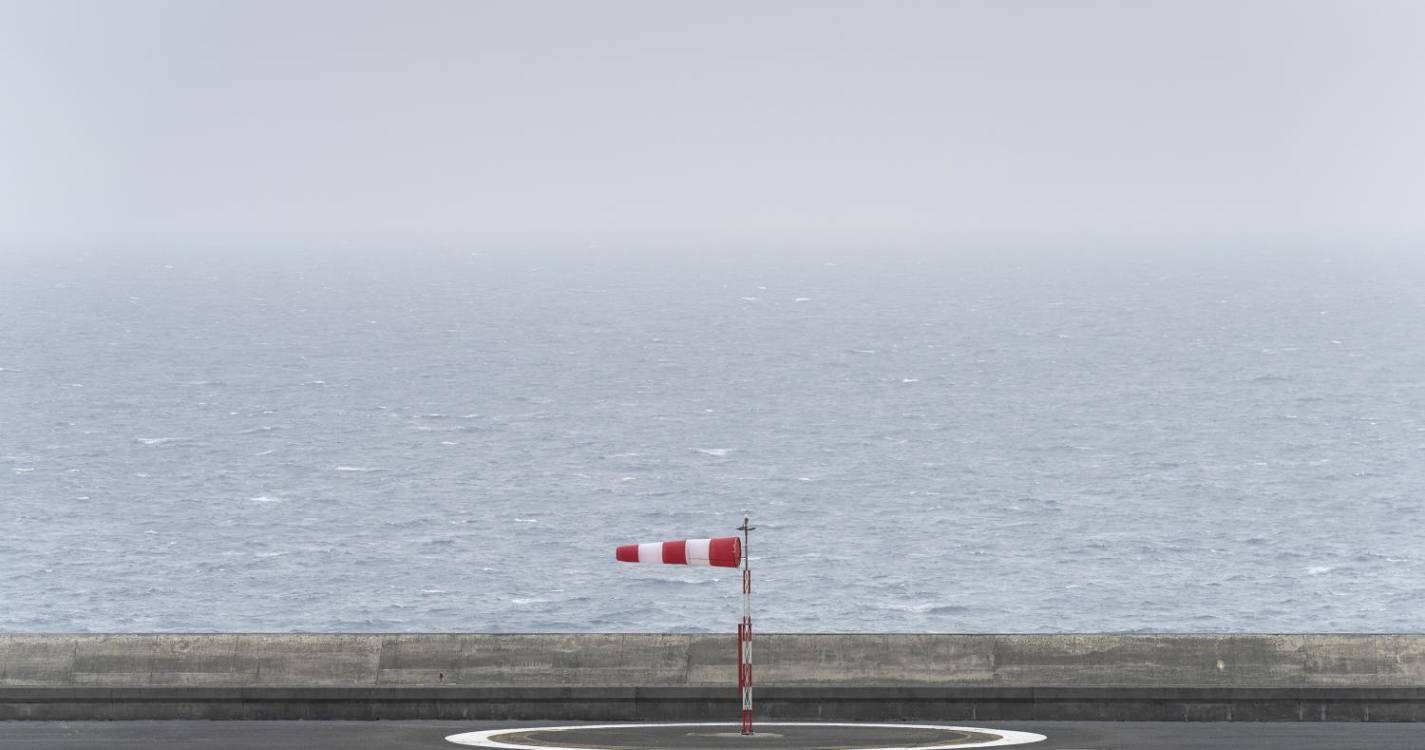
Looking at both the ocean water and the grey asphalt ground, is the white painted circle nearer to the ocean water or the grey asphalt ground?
the grey asphalt ground

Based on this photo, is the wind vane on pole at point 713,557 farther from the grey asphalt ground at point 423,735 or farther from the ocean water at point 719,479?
the ocean water at point 719,479

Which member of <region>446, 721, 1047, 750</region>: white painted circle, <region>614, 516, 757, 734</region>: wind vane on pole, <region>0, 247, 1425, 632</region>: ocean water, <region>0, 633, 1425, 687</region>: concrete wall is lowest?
<region>0, 247, 1425, 632</region>: ocean water

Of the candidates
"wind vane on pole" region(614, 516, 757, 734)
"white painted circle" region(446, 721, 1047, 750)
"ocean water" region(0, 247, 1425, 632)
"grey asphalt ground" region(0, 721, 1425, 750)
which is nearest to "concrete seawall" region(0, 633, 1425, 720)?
"grey asphalt ground" region(0, 721, 1425, 750)

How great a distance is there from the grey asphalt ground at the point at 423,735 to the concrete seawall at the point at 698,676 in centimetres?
29

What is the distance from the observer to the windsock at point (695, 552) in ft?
52.0

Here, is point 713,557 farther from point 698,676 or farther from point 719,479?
point 719,479

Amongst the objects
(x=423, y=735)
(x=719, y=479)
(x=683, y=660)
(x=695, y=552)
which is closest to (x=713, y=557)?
(x=695, y=552)

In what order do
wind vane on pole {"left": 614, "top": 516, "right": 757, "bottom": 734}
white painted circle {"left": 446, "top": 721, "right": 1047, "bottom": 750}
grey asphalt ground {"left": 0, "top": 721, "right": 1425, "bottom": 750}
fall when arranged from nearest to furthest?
wind vane on pole {"left": 614, "top": 516, "right": 757, "bottom": 734}, white painted circle {"left": 446, "top": 721, "right": 1047, "bottom": 750}, grey asphalt ground {"left": 0, "top": 721, "right": 1425, "bottom": 750}

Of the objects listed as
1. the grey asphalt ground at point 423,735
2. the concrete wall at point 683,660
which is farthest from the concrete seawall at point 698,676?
the grey asphalt ground at point 423,735

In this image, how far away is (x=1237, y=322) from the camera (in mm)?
151625

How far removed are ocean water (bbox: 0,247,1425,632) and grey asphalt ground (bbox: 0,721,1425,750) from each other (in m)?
31.8

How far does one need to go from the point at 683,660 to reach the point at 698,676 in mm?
211

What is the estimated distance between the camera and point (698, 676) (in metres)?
18.8

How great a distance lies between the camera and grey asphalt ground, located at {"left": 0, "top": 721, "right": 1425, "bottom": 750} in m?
16.3
